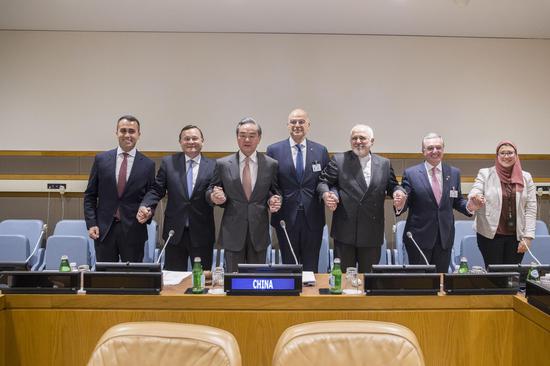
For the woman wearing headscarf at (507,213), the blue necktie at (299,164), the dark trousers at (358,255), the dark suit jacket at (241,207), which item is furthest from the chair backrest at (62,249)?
the woman wearing headscarf at (507,213)

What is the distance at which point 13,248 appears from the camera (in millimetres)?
4277

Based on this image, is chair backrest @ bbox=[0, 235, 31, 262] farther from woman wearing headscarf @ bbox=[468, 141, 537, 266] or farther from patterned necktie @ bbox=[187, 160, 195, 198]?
woman wearing headscarf @ bbox=[468, 141, 537, 266]

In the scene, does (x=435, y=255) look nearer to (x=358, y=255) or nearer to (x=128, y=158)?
(x=358, y=255)

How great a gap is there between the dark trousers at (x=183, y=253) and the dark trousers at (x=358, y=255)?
3.08 ft

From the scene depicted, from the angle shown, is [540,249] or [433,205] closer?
[433,205]

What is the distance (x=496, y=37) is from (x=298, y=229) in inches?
140

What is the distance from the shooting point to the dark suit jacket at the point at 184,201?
11.8 ft

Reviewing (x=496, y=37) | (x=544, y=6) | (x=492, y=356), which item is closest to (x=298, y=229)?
(x=492, y=356)

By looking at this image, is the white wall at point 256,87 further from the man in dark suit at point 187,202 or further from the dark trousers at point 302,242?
the dark trousers at point 302,242

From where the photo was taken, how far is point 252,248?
3.37m

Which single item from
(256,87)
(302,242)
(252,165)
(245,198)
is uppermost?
(256,87)

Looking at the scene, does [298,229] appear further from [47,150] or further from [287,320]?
[47,150]

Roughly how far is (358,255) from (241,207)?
0.90 metres

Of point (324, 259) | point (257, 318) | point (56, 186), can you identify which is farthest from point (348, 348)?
point (56, 186)
